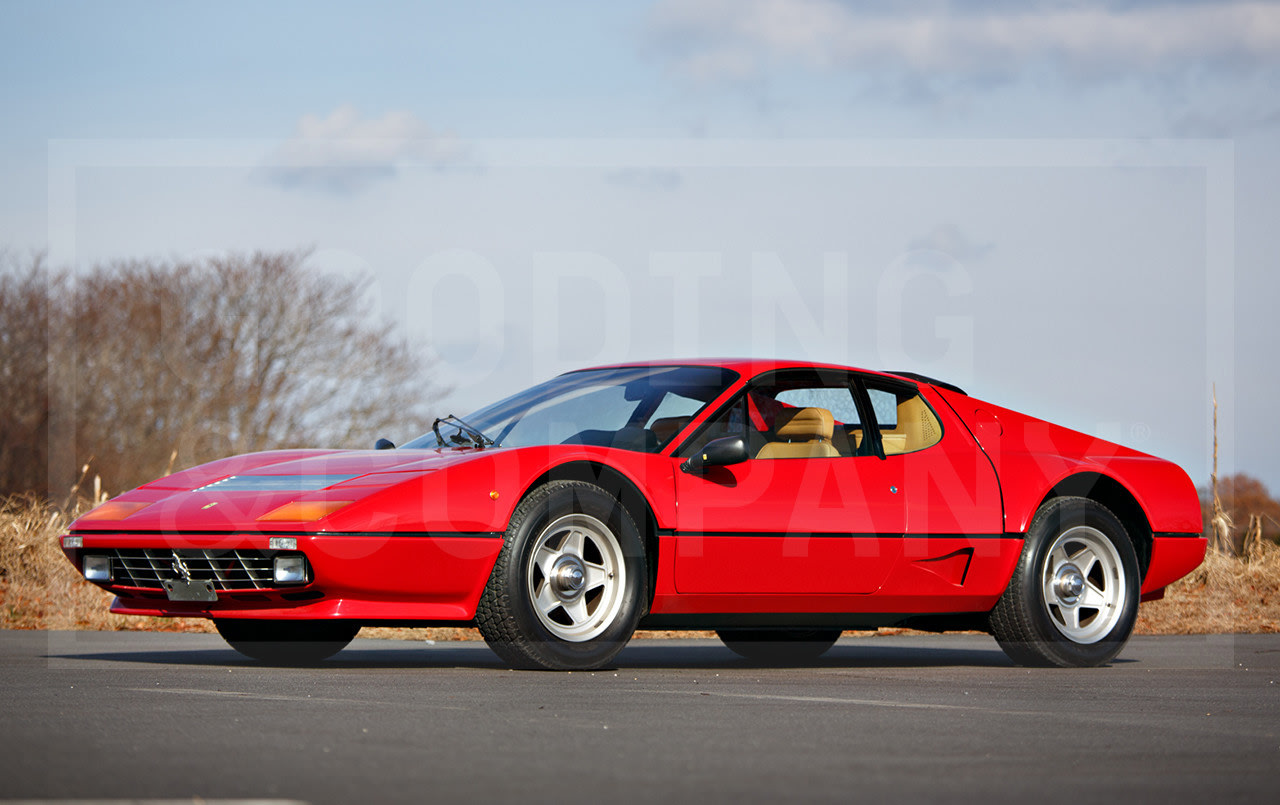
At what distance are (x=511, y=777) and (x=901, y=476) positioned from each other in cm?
450

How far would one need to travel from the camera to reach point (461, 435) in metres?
7.62

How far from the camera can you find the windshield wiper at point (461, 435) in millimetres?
7504

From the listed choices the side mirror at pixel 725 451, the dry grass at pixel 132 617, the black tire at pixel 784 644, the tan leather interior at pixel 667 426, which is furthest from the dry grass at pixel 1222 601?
the side mirror at pixel 725 451

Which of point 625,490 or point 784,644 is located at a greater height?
point 625,490

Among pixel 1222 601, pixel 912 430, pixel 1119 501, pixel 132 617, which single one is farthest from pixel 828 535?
pixel 1222 601

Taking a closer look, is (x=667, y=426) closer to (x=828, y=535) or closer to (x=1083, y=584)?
(x=828, y=535)

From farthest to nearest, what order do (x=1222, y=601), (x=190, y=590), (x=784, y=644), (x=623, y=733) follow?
(x=1222, y=601)
(x=784, y=644)
(x=190, y=590)
(x=623, y=733)

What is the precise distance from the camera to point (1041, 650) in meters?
8.05

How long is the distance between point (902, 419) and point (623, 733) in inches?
163

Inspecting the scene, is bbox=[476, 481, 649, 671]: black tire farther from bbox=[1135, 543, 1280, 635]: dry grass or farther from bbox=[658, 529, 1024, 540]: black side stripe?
bbox=[1135, 543, 1280, 635]: dry grass

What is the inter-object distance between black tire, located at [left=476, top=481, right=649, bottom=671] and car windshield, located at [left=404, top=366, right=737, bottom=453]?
520 mm

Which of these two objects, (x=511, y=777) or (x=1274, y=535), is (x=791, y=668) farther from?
(x=1274, y=535)

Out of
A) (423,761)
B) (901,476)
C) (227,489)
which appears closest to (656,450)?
(901,476)

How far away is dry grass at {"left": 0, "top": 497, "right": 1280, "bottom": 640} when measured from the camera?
11.0 metres
